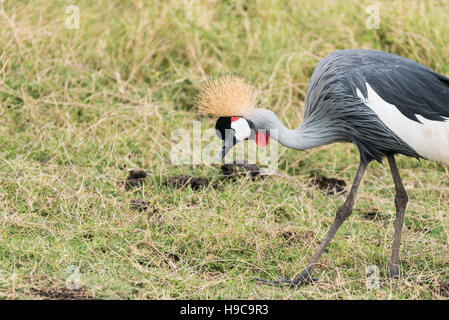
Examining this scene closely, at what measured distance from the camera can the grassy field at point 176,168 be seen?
2.94m

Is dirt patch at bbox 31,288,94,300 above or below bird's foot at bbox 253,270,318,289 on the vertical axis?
above

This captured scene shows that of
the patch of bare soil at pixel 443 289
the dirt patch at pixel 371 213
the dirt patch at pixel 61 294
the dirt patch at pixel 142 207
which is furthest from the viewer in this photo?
the dirt patch at pixel 371 213

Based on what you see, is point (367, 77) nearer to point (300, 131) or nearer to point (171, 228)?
point (300, 131)

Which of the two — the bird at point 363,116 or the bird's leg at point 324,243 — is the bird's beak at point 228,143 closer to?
the bird at point 363,116

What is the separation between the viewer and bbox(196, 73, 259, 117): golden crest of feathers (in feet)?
10.2

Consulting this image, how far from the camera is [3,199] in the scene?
3422mm

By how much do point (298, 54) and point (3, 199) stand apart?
253cm

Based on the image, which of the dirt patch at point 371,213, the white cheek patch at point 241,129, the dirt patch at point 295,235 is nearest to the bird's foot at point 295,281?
the dirt patch at point 295,235

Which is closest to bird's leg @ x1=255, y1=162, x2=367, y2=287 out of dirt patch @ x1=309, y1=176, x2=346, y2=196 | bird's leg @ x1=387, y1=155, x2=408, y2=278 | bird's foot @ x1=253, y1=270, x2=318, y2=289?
bird's foot @ x1=253, y1=270, x2=318, y2=289

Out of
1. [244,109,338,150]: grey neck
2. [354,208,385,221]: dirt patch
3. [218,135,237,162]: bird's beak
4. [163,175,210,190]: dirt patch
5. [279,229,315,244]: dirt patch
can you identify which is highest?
[244,109,338,150]: grey neck

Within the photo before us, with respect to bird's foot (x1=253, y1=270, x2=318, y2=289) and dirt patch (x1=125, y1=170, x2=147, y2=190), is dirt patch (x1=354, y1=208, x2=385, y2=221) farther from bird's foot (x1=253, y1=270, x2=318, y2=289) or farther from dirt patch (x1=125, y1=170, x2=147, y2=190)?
dirt patch (x1=125, y1=170, x2=147, y2=190)

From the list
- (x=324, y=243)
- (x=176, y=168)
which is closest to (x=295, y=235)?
(x=324, y=243)

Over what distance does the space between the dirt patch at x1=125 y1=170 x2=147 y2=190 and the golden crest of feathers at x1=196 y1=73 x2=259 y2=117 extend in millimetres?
812

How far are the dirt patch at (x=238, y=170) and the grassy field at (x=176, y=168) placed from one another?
0.19ft
